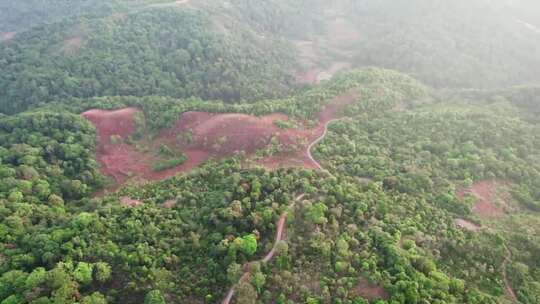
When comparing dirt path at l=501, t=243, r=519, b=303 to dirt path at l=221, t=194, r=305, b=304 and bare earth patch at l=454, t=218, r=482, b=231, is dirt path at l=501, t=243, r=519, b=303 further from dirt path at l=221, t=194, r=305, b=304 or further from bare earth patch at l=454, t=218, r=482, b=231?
dirt path at l=221, t=194, r=305, b=304

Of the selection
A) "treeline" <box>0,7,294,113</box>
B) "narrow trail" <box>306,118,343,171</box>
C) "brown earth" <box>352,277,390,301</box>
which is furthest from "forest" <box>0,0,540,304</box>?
"narrow trail" <box>306,118,343,171</box>

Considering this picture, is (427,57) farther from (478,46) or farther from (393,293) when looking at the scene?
(393,293)

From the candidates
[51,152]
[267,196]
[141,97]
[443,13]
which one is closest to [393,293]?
[267,196]

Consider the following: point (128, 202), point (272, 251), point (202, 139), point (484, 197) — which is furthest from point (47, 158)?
point (484, 197)

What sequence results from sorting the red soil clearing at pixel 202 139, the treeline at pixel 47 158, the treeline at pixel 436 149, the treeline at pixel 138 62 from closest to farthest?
1. the treeline at pixel 47 158
2. the treeline at pixel 436 149
3. the red soil clearing at pixel 202 139
4. the treeline at pixel 138 62

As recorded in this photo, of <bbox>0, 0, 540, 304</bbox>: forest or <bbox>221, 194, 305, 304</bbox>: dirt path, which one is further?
<bbox>0, 0, 540, 304</bbox>: forest

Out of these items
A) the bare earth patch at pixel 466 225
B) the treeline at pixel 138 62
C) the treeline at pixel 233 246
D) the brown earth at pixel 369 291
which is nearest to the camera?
the brown earth at pixel 369 291

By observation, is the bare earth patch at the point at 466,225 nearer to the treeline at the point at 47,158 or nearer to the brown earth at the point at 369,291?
the brown earth at the point at 369,291

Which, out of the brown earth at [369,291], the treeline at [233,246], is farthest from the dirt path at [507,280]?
the brown earth at [369,291]

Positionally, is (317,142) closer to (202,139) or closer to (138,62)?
(202,139)
